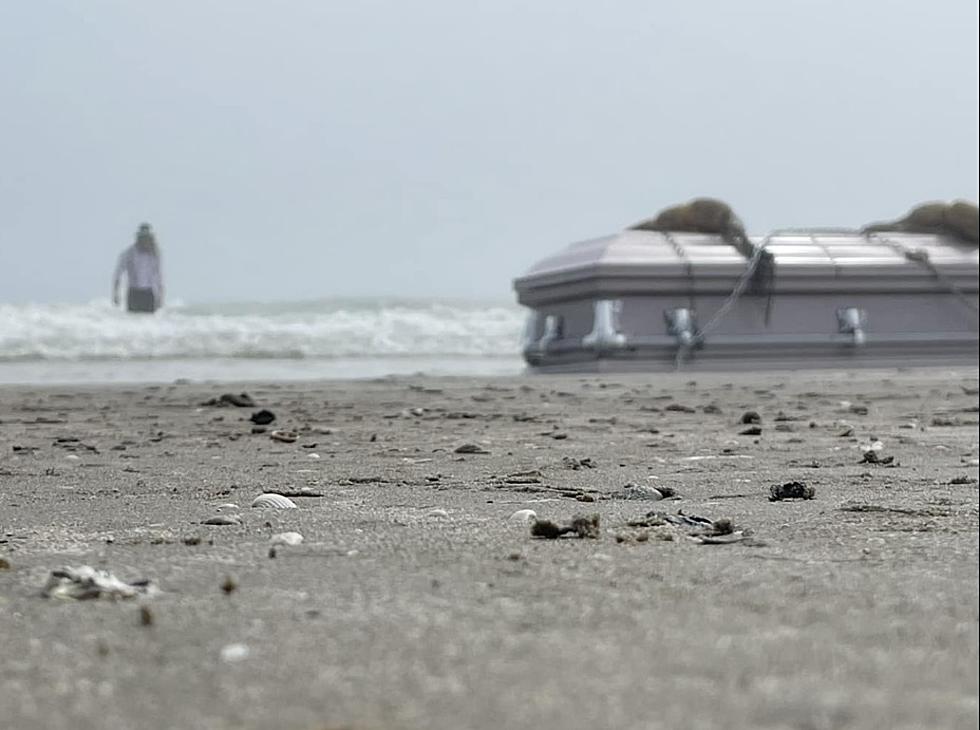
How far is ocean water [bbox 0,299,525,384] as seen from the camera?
11.1 meters

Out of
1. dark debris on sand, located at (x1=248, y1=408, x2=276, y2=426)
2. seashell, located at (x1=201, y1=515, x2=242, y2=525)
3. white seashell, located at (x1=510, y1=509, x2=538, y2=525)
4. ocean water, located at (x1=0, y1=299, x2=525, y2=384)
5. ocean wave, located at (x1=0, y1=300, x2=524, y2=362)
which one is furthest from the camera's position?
ocean wave, located at (x1=0, y1=300, x2=524, y2=362)

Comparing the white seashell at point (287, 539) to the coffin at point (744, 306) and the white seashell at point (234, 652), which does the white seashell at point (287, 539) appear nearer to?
the white seashell at point (234, 652)

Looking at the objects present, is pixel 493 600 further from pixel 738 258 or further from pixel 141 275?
pixel 141 275

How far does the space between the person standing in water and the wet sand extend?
46.7 ft

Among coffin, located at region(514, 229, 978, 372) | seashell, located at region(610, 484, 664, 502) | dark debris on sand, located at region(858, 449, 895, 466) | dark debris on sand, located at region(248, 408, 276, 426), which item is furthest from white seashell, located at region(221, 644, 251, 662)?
coffin, located at region(514, 229, 978, 372)

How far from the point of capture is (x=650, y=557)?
5.00ft

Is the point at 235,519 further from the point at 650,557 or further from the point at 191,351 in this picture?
the point at 191,351

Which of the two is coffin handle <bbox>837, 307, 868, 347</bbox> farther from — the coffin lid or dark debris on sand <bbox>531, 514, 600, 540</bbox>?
dark debris on sand <bbox>531, 514, 600, 540</bbox>

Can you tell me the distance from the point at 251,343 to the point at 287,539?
44.4ft

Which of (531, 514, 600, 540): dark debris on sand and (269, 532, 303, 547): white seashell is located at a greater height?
(531, 514, 600, 540): dark debris on sand

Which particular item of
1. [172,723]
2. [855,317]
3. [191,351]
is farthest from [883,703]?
[191,351]

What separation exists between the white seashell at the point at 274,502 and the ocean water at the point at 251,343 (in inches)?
283

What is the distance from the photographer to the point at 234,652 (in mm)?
1046

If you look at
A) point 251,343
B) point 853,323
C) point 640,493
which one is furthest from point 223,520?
point 251,343
